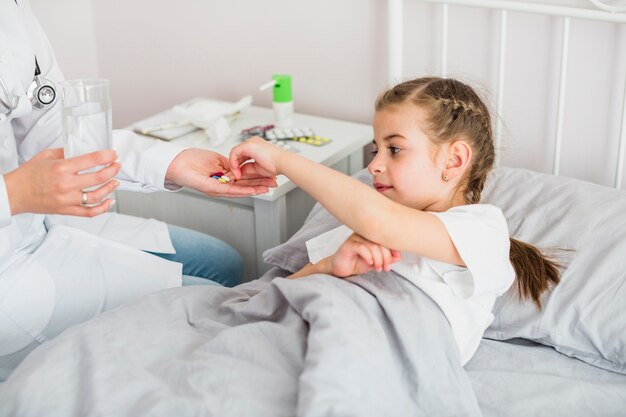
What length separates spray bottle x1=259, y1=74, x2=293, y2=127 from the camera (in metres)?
2.04

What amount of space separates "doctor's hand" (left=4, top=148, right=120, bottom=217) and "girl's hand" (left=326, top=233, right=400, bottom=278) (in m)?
0.37

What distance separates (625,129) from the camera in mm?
1696

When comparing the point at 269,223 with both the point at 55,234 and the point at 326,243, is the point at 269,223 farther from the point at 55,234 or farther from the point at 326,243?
the point at 55,234

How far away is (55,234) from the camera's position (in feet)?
5.03

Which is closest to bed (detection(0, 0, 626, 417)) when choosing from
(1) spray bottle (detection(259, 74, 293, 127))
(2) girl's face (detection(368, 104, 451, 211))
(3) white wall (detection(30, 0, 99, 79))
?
(2) girl's face (detection(368, 104, 451, 211))

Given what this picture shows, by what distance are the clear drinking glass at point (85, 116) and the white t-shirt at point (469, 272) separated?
505 millimetres

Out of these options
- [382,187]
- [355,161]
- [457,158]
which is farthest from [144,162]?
[355,161]

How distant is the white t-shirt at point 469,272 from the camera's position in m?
1.19

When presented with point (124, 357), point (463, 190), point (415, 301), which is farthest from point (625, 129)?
point (124, 357)

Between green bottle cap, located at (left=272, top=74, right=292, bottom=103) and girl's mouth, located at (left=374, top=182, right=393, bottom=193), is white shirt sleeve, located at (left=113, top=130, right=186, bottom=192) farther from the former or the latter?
green bottle cap, located at (left=272, top=74, right=292, bottom=103)

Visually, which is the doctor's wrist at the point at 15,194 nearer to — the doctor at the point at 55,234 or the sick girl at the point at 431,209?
the doctor at the point at 55,234

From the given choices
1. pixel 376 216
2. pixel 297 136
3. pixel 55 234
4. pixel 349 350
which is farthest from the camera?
pixel 297 136

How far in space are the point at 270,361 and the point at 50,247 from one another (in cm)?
60

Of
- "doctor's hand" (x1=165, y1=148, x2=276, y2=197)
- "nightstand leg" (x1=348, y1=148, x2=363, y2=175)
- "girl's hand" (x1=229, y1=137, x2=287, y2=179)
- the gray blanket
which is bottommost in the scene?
the gray blanket
